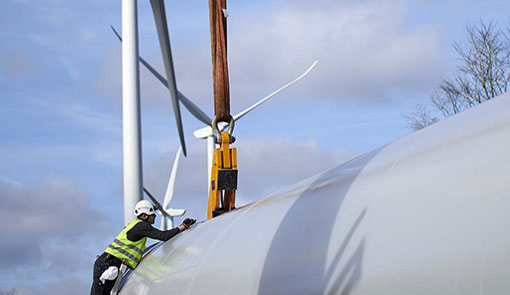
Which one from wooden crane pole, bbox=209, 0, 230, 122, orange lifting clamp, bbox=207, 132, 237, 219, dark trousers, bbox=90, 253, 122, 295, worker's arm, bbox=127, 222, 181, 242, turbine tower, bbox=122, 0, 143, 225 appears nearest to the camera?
worker's arm, bbox=127, 222, 181, 242

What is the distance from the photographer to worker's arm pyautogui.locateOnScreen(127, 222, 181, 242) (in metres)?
12.3

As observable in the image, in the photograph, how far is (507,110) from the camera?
5.30m

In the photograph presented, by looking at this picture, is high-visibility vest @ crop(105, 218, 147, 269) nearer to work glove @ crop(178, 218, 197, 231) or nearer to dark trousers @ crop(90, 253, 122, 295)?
dark trousers @ crop(90, 253, 122, 295)

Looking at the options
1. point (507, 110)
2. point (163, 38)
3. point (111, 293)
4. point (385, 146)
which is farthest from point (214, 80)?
point (507, 110)

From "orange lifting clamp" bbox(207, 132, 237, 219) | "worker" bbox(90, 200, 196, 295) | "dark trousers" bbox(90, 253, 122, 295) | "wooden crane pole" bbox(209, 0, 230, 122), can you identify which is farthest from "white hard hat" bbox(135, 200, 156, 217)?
"wooden crane pole" bbox(209, 0, 230, 122)

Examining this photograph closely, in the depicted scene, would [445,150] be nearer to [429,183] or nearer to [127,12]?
[429,183]

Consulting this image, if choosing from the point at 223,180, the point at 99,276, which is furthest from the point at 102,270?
the point at 223,180

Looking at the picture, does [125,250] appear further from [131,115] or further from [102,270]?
[131,115]

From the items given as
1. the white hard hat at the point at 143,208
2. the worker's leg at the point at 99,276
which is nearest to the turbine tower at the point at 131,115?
the worker's leg at the point at 99,276

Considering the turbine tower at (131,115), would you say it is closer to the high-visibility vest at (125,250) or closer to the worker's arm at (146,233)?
the high-visibility vest at (125,250)

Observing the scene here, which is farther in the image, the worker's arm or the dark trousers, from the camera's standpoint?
the dark trousers

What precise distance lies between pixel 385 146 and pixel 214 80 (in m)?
8.22

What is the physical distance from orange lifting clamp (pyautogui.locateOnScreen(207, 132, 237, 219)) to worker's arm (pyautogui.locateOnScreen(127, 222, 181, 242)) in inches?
59.1

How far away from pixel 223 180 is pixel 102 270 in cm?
269
